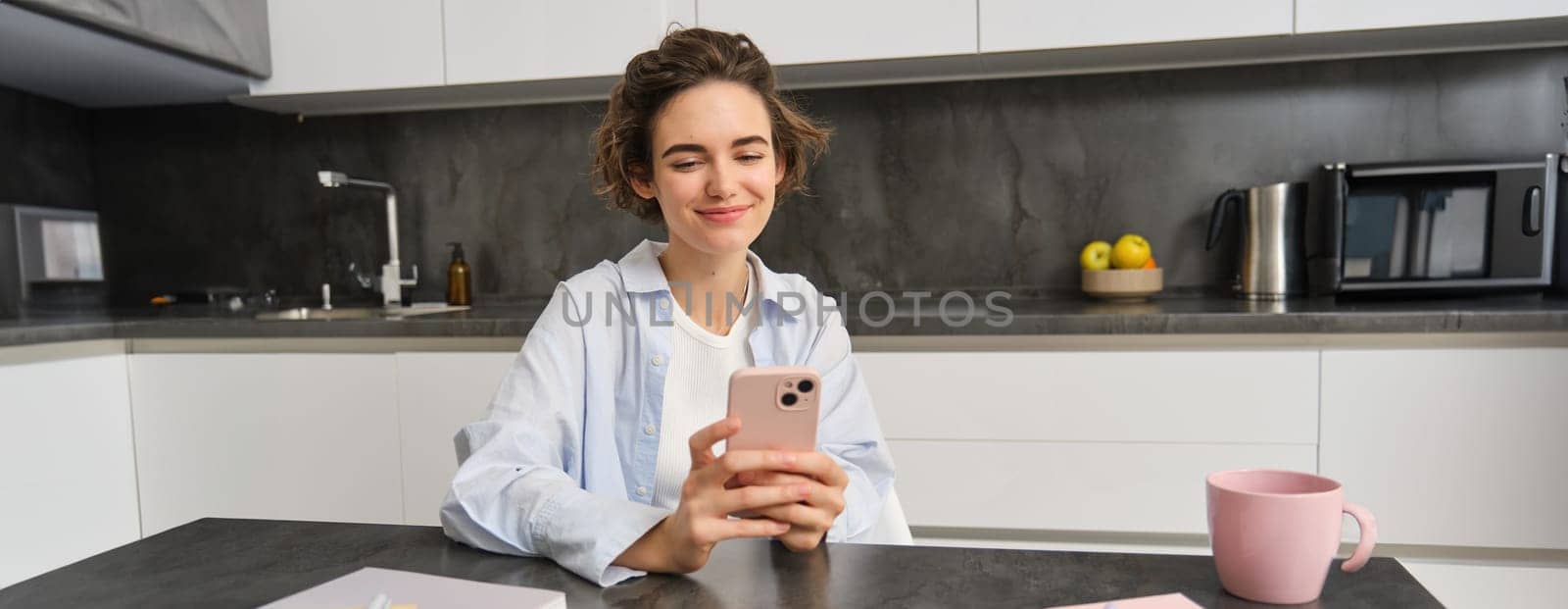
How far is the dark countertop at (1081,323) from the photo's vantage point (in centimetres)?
167

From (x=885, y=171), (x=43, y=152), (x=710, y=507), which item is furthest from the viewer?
(x=43, y=152)

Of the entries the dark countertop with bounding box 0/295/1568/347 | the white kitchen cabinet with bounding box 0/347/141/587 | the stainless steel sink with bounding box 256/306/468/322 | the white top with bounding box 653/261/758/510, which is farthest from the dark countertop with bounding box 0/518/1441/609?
the stainless steel sink with bounding box 256/306/468/322

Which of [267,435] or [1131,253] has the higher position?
[1131,253]

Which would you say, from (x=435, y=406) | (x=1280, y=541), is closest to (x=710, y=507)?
(x=1280, y=541)

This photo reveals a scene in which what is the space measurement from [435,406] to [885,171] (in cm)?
119

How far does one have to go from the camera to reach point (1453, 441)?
1.69 meters

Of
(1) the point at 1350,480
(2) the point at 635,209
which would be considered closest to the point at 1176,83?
(1) the point at 1350,480

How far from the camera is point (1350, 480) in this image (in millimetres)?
1719

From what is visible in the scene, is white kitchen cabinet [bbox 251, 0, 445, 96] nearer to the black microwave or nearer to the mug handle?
the black microwave

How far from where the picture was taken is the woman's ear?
44.1 inches

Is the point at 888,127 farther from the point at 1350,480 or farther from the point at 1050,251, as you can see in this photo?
the point at 1350,480

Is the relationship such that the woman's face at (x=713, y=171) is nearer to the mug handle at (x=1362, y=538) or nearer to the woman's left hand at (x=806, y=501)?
the woman's left hand at (x=806, y=501)

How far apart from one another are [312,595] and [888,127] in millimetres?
2022

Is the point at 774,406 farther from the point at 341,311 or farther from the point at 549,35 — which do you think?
the point at 341,311
